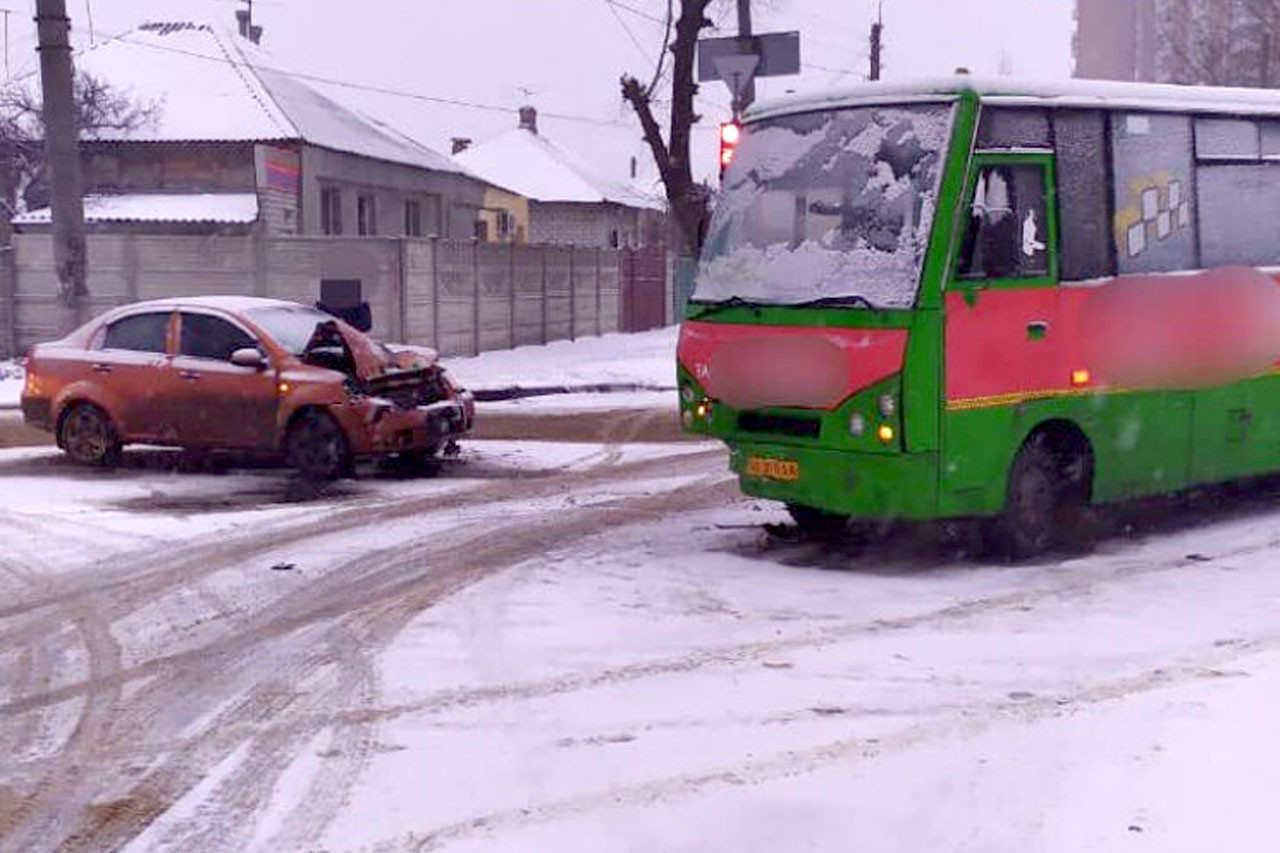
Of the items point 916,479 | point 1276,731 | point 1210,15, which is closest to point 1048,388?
point 916,479

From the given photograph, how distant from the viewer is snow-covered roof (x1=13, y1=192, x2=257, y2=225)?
3238 cm

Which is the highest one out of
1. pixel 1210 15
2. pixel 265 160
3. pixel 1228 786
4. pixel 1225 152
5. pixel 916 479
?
pixel 1210 15

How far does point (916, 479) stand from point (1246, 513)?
3.79 metres

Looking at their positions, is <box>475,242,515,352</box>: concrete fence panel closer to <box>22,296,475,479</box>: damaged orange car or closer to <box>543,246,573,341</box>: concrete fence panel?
<box>543,246,573,341</box>: concrete fence panel

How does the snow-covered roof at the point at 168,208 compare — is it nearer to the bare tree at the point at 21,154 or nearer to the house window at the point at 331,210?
the house window at the point at 331,210

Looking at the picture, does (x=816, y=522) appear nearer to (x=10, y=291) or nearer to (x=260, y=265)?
(x=260, y=265)

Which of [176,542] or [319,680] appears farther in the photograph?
[176,542]

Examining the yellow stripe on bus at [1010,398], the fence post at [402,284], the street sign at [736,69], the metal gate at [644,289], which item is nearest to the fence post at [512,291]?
the fence post at [402,284]

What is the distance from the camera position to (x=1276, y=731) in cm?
592

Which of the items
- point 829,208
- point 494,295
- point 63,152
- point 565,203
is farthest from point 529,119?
point 829,208

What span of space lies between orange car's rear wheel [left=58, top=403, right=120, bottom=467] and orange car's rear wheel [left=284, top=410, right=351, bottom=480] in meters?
1.76

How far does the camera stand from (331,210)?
3641 centimetres

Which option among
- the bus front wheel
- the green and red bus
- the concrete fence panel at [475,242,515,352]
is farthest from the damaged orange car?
the concrete fence panel at [475,242,515,352]

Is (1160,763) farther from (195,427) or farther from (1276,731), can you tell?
(195,427)
